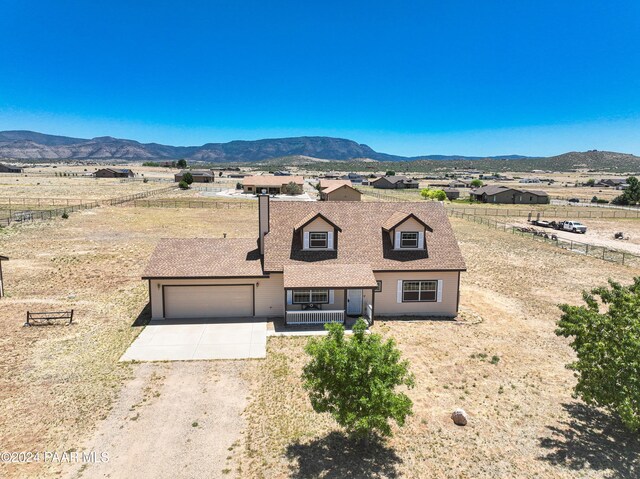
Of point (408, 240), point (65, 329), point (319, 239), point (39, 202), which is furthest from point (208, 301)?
point (39, 202)

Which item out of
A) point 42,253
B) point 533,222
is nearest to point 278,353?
point 42,253

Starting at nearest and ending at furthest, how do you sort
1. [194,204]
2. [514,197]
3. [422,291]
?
[422,291]
[194,204]
[514,197]

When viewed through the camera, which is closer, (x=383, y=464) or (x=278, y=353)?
(x=383, y=464)

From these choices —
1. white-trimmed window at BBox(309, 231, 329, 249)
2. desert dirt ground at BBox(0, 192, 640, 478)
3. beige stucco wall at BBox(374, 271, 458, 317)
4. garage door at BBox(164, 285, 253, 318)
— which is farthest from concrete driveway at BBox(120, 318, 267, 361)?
beige stucco wall at BBox(374, 271, 458, 317)

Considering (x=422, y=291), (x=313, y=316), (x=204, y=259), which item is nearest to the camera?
(x=313, y=316)

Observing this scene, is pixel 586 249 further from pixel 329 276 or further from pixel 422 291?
pixel 329 276

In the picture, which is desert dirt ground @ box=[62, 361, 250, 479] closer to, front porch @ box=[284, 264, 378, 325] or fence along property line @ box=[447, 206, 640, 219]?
front porch @ box=[284, 264, 378, 325]

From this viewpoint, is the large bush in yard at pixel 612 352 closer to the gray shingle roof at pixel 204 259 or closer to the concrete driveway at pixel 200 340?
the concrete driveway at pixel 200 340

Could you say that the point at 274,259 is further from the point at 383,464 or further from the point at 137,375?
the point at 383,464
